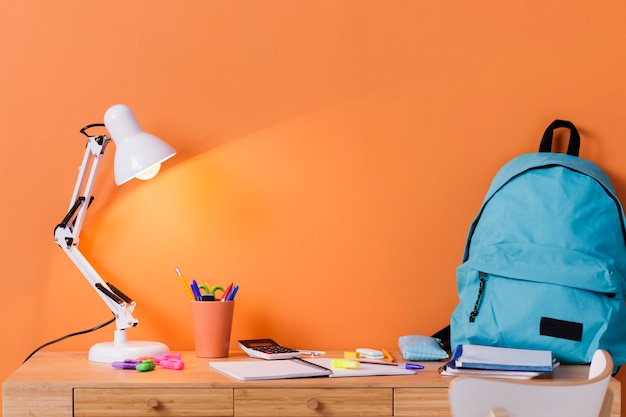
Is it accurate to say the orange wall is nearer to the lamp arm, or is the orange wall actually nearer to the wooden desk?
the lamp arm

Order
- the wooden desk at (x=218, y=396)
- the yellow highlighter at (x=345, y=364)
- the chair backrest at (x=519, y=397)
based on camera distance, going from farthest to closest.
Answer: the yellow highlighter at (x=345, y=364) < the wooden desk at (x=218, y=396) < the chair backrest at (x=519, y=397)

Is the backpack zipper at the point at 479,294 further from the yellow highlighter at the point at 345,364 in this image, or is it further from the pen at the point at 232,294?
the pen at the point at 232,294

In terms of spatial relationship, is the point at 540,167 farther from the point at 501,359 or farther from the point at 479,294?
the point at 501,359

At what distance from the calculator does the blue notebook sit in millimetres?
383

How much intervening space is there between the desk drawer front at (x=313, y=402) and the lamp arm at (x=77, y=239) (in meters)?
0.42

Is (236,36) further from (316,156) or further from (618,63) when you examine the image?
(618,63)

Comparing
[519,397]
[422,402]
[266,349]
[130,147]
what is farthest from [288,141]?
[519,397]

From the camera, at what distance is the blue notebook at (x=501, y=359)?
5.19 ft

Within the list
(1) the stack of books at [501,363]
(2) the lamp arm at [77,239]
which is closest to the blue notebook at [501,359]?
(1) the stack of books at [501,363]

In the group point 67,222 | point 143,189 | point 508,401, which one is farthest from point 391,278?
point 508,401

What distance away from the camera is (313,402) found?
1558 mm

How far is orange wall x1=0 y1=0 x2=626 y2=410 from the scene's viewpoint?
197 centimetres

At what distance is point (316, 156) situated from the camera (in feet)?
6.62

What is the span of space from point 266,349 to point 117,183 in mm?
520
